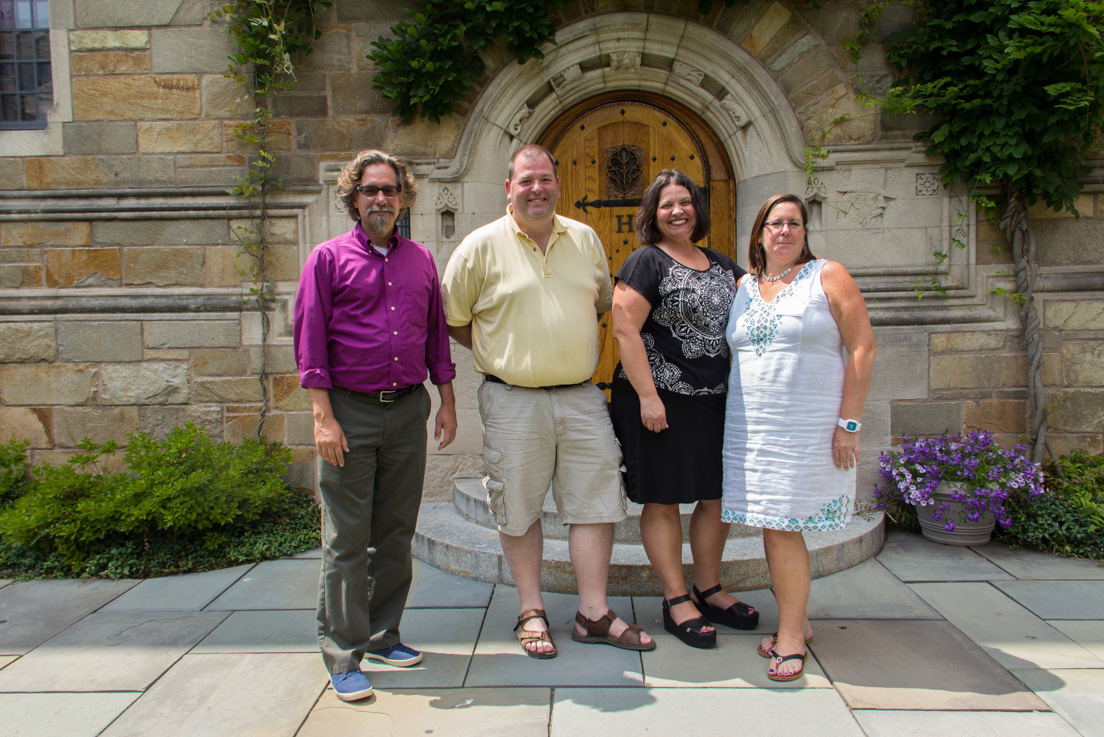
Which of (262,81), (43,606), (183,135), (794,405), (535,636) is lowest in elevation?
(43,606)

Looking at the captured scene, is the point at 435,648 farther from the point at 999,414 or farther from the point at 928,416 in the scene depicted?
the point at 999,414

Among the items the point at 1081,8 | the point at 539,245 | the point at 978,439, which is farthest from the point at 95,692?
the point at 1081,8

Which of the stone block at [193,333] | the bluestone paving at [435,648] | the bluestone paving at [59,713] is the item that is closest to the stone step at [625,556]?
the bluestone paving at [435,648]

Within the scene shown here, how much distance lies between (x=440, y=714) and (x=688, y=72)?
11.8ft

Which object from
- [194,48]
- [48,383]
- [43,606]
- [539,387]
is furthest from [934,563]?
[48,383]

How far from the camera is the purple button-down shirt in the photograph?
7.72 feet

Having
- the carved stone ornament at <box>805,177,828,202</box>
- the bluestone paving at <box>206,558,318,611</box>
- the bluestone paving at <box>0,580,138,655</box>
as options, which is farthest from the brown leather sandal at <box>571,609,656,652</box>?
the carved stone ornament at <box>805,177,828,202</box>

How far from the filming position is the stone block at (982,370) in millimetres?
4078

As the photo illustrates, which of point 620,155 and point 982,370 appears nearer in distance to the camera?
point 982,370

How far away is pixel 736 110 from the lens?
4.19 meters

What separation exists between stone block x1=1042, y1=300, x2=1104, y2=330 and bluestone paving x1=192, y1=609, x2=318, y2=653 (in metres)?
4.14

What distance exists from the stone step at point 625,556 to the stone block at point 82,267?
2.41 m

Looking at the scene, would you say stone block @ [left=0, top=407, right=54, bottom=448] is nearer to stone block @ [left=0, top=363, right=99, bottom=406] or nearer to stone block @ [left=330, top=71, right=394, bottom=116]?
stone block @ [left=0, top=363, right=99, bottom=406]

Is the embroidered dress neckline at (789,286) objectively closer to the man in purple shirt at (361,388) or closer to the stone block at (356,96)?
the man in purple shirt at (361,388)
